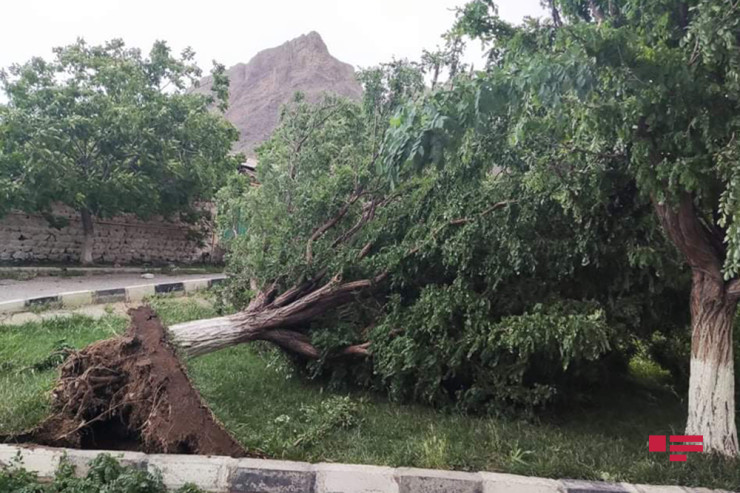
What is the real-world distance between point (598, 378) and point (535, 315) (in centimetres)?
162

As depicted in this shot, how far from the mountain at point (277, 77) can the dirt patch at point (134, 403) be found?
3322cm

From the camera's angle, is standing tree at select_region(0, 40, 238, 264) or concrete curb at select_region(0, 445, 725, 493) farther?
standing tree at select_region(0, 40, 238, 264)

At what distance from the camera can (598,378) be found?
4.55 meters

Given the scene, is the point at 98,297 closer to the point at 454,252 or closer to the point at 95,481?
the point at 95,481

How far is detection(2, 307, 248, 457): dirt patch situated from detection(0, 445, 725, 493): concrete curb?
0.17 meters

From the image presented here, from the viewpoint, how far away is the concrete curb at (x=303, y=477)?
281 centimetres

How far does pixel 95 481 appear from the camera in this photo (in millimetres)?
2633

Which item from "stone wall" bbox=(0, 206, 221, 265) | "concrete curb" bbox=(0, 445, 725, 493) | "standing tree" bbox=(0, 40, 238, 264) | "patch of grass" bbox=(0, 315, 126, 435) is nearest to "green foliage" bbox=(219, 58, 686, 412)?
"concrete curb" bbox=(0, 445, 725, 493)

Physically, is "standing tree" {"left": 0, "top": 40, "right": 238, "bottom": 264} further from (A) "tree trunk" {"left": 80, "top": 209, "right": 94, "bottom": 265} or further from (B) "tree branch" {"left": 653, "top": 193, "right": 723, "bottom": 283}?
(B) "tree branch" {"left": 653, "top": 193, "right": 723, "bottom": 283}

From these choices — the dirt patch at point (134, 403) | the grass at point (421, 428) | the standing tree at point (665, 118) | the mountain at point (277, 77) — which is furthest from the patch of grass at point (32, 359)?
the mountain at point (277, 77)

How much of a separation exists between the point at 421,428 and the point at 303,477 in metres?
1.16

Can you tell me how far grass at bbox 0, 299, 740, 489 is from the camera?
304cm

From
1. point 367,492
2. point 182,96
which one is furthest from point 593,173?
point 182,96

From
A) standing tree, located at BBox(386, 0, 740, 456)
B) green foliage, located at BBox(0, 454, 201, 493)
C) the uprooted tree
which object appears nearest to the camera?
standing tree, located at BBox(386, 0, 740, 456)
